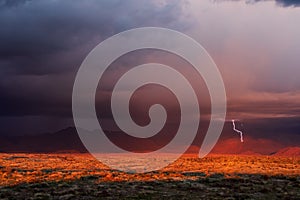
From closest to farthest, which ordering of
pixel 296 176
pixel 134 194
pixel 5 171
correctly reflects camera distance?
pixel 134 194
pixel 296 176
pixel 5 171

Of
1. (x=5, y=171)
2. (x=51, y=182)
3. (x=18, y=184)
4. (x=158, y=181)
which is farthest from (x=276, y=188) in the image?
(x=5, y=171)

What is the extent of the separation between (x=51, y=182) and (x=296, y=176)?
26.5 meters

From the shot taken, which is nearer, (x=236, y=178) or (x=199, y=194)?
(x=199, y=194)

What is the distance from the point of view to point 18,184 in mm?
44156

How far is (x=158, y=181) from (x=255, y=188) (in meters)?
9.44

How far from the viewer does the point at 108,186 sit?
41875 millimetres

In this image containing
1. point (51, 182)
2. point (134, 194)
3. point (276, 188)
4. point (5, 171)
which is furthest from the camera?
point (5, 171)

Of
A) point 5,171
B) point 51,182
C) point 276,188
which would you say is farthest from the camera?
point 5,171

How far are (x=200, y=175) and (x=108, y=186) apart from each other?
13604 millimetres

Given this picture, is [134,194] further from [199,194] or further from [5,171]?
[5,171]

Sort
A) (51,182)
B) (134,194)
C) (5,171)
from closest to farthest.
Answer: (134,194)
(51,182)
(5,171)

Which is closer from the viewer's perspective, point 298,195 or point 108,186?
point 298,195

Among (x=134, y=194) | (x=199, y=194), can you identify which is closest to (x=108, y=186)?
(x=134, y=194)

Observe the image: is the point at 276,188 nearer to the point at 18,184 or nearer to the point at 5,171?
the point at 18,184
